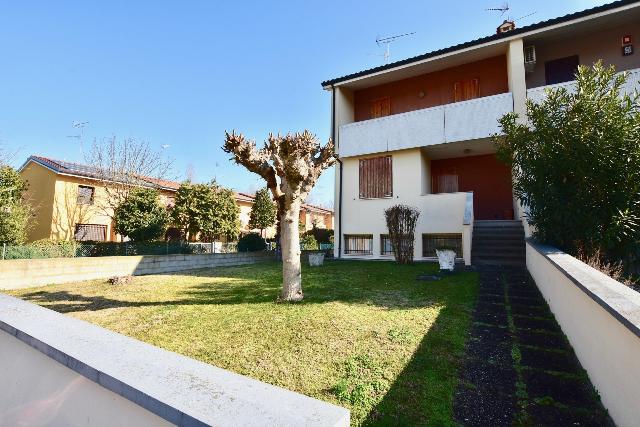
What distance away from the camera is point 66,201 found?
838 inches

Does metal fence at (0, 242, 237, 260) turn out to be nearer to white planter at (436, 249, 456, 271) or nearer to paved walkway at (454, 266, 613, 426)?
white planter at (436, 249, 456, 271)

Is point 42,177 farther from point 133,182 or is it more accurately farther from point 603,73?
point 603,73

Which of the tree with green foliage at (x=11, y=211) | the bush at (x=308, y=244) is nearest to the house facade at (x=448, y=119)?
the bush at (x=308, y=244)

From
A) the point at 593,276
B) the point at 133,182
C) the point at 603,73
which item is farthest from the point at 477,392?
the point at 133,182

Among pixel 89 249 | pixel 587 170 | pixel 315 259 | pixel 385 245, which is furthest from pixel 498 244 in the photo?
pixel 89 249

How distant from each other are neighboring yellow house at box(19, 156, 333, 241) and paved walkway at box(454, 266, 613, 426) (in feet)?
78.6

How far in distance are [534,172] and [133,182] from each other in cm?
2411

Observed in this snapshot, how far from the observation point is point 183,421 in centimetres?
123

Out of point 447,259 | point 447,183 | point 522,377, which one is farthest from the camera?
point 447,183

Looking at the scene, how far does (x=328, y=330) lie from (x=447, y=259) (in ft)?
20.0

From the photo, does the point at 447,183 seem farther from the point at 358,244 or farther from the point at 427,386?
the point at 427,386

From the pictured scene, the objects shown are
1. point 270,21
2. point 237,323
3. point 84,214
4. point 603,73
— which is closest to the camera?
point 237,323

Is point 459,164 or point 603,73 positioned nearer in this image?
point 603,73

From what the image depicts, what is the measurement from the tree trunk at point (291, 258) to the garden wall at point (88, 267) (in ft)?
26.9
